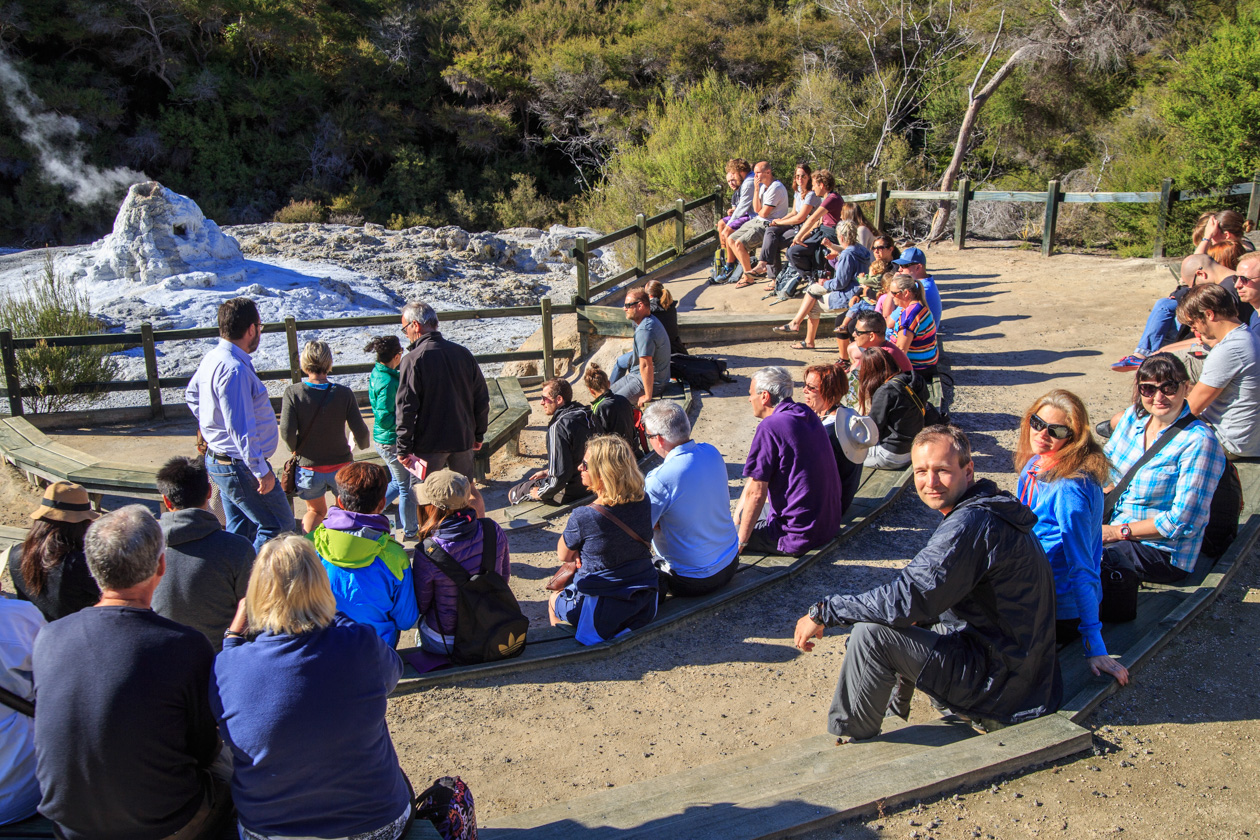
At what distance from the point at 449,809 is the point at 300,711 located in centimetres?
59

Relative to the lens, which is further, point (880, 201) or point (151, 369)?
point (880, 201)

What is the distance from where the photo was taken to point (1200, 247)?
730 cm

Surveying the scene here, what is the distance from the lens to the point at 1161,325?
22.8 feet

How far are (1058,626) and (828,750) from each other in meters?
1.17

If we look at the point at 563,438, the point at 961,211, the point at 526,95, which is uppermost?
the point at 526,95

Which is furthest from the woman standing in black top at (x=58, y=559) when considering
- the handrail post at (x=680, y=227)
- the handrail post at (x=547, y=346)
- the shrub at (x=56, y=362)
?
the handrail post at (x=680, y=227)

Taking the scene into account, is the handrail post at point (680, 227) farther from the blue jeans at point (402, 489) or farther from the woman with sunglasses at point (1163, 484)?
the woman with sunglasses at point (1163, 484)

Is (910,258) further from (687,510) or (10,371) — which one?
(10,371)

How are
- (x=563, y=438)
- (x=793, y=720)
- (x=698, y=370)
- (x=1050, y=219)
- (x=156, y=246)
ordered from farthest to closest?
1. (x=156, y=246)
2. (x=1050, y=219)
3. (x=698, y=370)
4. (x=563, y=438)
5. (x=793, y=720)

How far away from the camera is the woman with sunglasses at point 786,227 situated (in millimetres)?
10531

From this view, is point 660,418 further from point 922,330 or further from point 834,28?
point 834,28

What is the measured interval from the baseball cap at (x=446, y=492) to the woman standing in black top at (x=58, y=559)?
1266mm

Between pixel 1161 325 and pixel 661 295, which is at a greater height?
→ pixel 661 295

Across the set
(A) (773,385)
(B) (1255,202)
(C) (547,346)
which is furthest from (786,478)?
(B) (1255,202)
